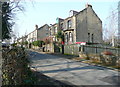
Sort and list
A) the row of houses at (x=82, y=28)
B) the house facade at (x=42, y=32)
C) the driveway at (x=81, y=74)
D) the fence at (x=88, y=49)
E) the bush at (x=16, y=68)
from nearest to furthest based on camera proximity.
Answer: the bush at (x=16, y=68) < the driveway at (x=81, y=74) < the fence at (x=88, y=49) < the row of houses at (x=82, y=28) < the house facade at (x=42, y=32)

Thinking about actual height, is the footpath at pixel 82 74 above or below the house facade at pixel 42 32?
below

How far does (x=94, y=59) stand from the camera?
14.4 metres

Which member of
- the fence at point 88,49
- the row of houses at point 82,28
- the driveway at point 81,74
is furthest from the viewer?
the row of houses at point 82,28

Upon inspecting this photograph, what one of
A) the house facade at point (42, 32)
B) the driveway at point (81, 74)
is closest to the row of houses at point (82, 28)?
the driveway at point (81, 74)


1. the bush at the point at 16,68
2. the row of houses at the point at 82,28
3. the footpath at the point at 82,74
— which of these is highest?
the row of houses at the point at 82,28

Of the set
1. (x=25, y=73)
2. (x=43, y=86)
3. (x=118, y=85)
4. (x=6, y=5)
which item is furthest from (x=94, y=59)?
(x=6, y=5)

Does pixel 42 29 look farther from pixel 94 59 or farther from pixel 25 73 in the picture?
pixel 25 73

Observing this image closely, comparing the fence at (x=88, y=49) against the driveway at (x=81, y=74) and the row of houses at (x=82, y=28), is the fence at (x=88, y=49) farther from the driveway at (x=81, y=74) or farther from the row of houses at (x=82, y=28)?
the row of houses at (x=82, y=28)

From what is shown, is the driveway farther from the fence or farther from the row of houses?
the row of houses

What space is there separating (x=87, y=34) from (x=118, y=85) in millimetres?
23386

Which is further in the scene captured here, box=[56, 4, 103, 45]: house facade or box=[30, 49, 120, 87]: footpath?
box=[56, 4, 103, 45]: house facade

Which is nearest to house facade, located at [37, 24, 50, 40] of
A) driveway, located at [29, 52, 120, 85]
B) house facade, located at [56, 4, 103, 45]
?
house facade, located at [56, 4, 103, 45]

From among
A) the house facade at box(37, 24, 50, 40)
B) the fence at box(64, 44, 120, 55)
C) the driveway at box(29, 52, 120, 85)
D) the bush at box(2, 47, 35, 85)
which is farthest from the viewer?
the house facade at box(37, 24, 50, 40)

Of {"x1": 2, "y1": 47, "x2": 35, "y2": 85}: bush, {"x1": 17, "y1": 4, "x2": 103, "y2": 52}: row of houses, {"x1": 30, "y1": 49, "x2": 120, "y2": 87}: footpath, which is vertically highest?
{"x1": 17, "y1": 4, "x2": 103, "y2": 52}: row of houses
